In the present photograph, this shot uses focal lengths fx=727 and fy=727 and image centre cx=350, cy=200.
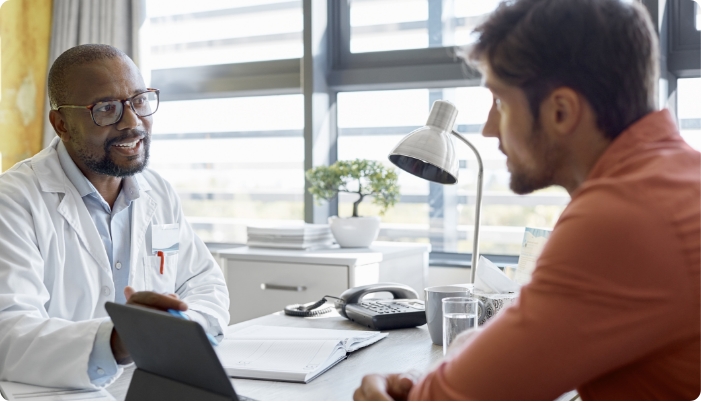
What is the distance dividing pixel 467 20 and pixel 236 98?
1.33m

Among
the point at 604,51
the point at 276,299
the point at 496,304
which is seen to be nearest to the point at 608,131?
the point at 604,51

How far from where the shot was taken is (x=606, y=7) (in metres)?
0.93

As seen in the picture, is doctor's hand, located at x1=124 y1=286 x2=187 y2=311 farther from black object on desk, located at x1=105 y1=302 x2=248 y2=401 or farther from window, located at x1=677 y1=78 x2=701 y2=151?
window, located at x1=677 y1=78 x2=701 y2=151

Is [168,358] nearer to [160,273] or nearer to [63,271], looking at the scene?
[63,271]

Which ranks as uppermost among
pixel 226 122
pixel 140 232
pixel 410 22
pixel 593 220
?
pixel 410 22

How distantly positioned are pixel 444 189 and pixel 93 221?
202 cm

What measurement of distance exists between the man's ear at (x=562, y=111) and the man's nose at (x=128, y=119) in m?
1.31

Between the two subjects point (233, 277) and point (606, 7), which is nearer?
point (606, 7)

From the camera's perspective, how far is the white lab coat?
1.38 m

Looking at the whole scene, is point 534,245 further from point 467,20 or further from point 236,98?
point 236,98

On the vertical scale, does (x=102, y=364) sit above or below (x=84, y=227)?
below

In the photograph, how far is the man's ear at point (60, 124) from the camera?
1.99 meters

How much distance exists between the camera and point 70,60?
1942 mm

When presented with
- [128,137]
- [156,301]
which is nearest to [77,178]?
[128,137]
